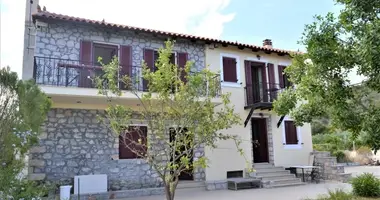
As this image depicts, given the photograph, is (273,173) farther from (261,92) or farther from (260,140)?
(261,92)

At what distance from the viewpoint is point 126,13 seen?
12.4 meters

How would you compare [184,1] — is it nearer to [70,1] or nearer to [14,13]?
[70,1]

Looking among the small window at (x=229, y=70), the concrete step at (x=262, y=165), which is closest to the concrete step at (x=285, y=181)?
the concrete step at (x=262, y=165)

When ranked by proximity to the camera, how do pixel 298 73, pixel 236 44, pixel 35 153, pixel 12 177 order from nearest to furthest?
pixel 12 177, pixel 298 73, pixel 35 153, pixel 236 44

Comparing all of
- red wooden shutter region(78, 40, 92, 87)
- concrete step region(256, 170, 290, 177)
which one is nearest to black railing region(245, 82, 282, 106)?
concrete step region(256, 170, 290, 177)

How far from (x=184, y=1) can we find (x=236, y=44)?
3.65 m

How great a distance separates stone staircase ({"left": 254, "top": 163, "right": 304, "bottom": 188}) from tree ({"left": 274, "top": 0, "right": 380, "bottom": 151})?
5793mm

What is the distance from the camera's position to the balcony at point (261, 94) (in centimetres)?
1339

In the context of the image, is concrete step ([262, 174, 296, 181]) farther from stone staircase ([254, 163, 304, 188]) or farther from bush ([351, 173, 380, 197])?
bush ([351, 173, 380, 197])

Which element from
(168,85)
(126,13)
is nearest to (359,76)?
(168,85)

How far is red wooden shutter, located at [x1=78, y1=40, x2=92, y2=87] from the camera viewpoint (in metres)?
10.8

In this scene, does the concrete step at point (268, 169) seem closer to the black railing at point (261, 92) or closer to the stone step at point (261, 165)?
the stone step at point (261, 165)

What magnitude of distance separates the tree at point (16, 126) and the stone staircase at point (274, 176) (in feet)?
27.7

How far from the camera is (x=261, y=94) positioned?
558 inches
